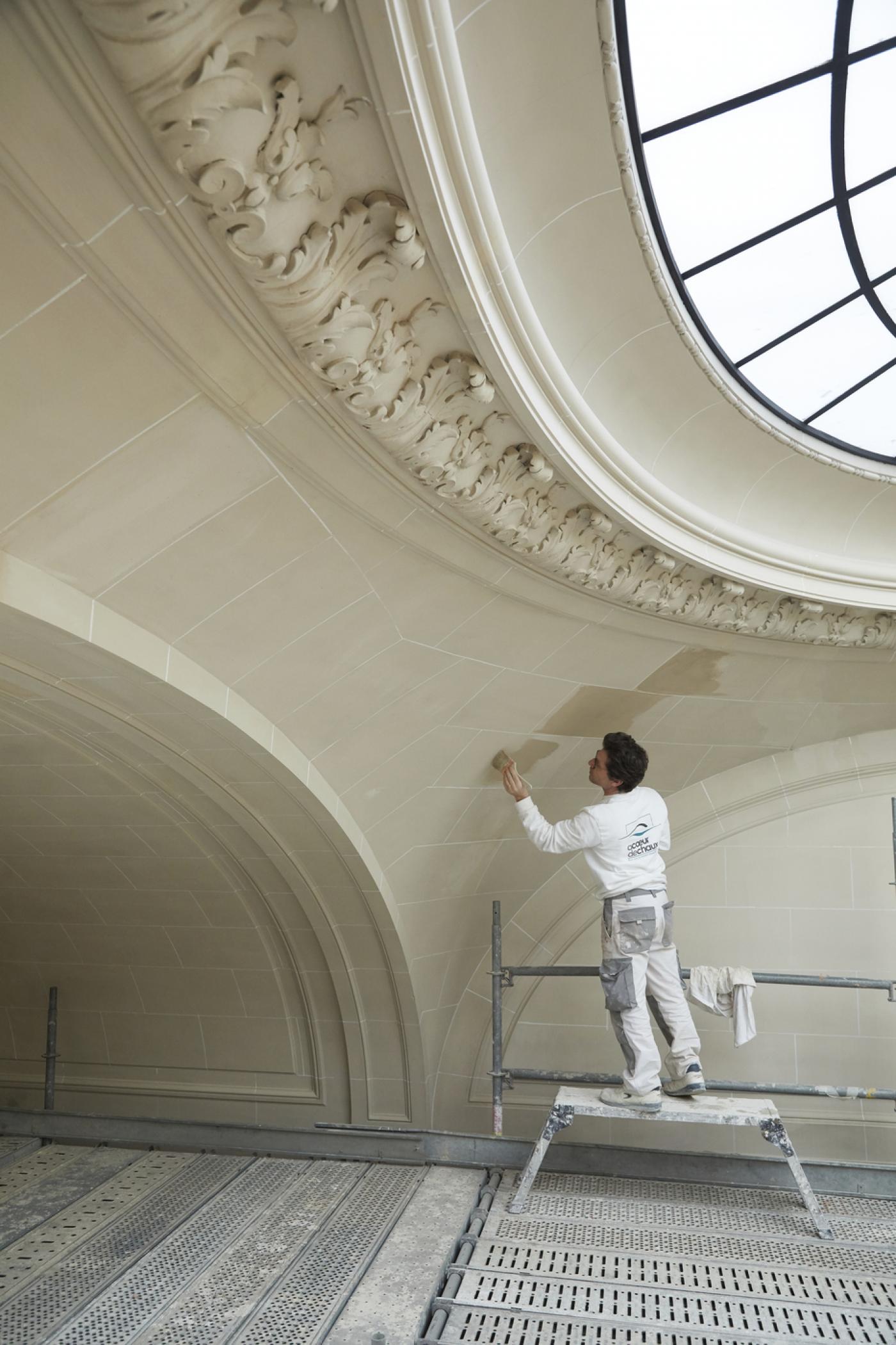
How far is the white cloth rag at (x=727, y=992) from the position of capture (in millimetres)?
4820

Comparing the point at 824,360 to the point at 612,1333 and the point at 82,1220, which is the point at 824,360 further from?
the point at 82,1220

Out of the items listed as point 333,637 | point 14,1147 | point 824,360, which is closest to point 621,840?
point 333,637

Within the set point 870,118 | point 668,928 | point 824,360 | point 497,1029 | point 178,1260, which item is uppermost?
point 870,118

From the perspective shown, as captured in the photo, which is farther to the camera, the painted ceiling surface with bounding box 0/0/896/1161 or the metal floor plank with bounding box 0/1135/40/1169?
the metal floor plank with bounding box 0/1135/40/1169

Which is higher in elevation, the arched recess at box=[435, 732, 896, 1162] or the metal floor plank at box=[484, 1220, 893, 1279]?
the arched recess at box=[435, 732, 896, 1162]

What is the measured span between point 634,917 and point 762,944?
95.7 inches

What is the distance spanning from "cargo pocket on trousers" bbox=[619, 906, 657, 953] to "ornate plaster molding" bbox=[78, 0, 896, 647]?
147cm

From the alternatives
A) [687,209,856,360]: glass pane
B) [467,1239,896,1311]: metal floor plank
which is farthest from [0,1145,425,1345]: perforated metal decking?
[687,209,856,360]: glass pane

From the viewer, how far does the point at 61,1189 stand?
4.74 metres

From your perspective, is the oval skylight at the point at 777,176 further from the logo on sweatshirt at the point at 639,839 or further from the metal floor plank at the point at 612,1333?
the metal floor plank at the point at 612,1333

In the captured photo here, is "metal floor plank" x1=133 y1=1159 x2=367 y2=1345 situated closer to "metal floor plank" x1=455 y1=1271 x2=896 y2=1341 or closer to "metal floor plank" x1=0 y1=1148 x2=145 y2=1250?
"metal floor plank" x1=455 y1=1271 x2=896 y2=1341

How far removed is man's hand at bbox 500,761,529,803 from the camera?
4668mm

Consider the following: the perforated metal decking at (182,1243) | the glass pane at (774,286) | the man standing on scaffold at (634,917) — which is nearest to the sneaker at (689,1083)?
the man standing on scaffold at (634,917)

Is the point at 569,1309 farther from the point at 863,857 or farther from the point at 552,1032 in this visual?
the point at 863,857
